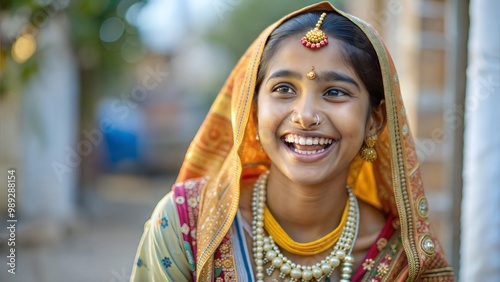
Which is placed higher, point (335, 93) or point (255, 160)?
point (335, 93)

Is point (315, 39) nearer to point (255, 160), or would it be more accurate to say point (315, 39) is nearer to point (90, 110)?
point (255, 160)

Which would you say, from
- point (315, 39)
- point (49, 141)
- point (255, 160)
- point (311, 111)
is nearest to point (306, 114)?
point (311, 111)

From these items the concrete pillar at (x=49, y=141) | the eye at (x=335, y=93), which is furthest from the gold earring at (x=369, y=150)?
the concrete pillar at (x=49, y=141)

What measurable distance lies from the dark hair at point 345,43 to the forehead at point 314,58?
0.06ft

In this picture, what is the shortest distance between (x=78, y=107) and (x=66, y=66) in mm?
1150

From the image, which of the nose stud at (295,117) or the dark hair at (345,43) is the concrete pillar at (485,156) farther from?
the nose stud at (295,117)

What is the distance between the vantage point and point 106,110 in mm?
12945

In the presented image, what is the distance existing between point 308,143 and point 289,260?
51cm

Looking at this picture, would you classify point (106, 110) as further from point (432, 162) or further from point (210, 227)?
point (210, 227)

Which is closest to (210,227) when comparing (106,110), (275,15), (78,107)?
(78,107)

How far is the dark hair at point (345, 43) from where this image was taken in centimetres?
222

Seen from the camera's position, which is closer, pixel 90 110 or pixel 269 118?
pixel 269 118

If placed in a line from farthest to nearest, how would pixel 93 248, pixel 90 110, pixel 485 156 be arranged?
pixel 90 110
pixel 93 248
pixel 485 156

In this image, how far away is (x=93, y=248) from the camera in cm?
682
